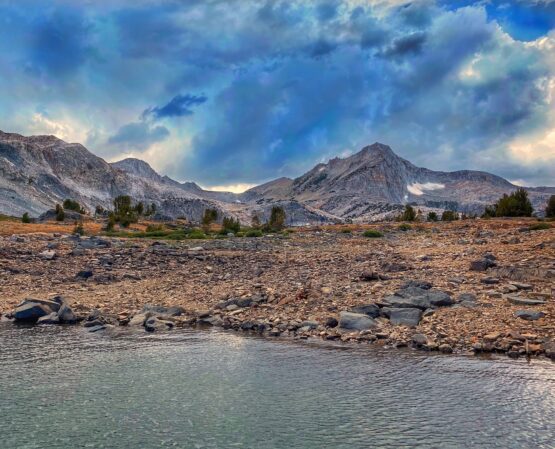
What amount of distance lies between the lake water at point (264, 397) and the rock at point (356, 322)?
238 cm

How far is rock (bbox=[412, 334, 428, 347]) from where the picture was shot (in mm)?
19359

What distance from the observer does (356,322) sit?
21.9 metres

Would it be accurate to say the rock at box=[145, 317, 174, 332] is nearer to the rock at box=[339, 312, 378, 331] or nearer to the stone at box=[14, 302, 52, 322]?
the stone at box=[14, 302, 52, 322]

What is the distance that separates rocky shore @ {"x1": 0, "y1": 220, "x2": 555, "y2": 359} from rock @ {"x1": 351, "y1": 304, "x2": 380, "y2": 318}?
5cm

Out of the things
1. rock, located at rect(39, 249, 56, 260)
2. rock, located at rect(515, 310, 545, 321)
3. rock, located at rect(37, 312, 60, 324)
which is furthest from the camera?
rock, located at rect(39, 249, 56, 260)

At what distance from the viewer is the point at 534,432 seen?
1174 centimetres

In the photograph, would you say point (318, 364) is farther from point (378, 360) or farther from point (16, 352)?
point (16, 352)

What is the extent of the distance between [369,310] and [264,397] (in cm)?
995

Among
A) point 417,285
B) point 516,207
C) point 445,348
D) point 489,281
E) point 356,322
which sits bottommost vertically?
point 445,348

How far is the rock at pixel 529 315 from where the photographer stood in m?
20.4

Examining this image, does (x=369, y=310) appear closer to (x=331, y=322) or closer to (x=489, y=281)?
(x=331, y=322)

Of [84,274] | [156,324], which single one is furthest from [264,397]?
[84,274]

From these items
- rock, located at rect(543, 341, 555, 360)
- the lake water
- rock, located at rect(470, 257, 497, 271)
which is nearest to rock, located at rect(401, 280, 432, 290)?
rock, located at rect(470, 257, 497, 271)

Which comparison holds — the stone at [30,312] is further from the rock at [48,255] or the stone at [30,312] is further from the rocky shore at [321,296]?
the rock at [48,255]
